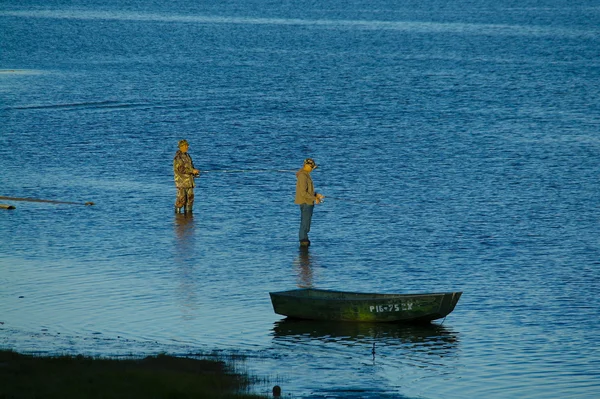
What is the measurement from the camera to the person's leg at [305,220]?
2631cm

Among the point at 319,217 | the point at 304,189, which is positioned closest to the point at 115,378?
the point at 304,189

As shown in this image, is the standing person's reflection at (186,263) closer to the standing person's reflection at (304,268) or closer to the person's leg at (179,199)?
the person's leg at (179,199)

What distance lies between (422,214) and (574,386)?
14.3 m

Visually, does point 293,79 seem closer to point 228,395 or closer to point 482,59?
point 482,59

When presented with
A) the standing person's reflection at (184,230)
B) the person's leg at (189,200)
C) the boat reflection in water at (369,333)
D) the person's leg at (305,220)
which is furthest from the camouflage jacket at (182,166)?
the boat reflection in water at (369,333)

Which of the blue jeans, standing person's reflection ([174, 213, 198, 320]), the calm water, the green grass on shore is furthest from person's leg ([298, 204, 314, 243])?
the green grass on shore

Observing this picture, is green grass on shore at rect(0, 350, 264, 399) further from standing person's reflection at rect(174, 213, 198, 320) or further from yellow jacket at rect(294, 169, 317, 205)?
yellow jacket at rect(294, 169, 317, 205)

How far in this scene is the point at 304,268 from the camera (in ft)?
81.7

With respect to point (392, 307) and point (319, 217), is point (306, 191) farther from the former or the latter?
point (392, 307)

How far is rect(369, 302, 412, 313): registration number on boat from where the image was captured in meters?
20.0

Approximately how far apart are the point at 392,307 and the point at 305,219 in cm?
686

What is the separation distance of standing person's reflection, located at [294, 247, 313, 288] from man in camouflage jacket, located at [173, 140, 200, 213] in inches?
169

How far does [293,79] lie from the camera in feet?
234

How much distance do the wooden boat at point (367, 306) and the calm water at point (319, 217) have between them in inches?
9.0
